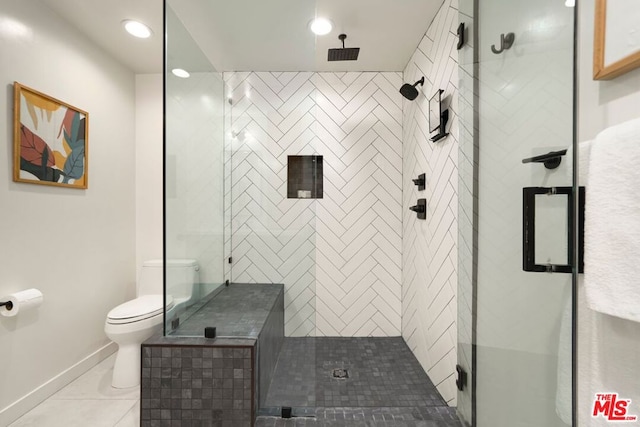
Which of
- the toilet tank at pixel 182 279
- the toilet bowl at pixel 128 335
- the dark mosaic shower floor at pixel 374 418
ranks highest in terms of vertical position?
the toilet tank at pixel 182 279

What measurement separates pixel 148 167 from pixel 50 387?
178 centimetres

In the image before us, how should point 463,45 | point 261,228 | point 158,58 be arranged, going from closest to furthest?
1. point 463,45
2. point 261,228
3. point 158,58

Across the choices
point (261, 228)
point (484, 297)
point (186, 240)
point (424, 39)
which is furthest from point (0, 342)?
point (424, 39)

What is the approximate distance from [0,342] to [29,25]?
6.04ft

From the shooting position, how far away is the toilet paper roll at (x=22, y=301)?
155cm

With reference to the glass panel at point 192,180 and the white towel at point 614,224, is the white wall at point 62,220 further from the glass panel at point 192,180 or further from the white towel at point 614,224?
the white towel at point 614,224

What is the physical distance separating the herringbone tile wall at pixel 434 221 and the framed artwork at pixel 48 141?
2.49 meters

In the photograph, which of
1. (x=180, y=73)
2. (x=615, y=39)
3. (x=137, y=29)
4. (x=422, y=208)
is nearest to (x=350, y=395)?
(x=422, y=208)

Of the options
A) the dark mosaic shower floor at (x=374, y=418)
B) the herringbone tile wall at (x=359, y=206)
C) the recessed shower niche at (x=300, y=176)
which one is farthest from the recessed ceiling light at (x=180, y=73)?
the dark mosaic shower floor at (x=374, y=418)

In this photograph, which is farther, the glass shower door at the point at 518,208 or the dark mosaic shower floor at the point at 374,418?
the dark mosaic shower floor at the point at 374,418

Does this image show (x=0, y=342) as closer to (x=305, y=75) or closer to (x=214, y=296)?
(x=214, y=296)

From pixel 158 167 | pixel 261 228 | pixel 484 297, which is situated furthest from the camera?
pixel 158 167

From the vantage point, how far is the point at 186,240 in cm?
161

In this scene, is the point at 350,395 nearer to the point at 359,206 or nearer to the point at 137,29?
the point at 359,206
